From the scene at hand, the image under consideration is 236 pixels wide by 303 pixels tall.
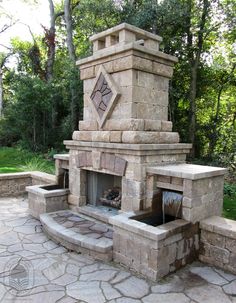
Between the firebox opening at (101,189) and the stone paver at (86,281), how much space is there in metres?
0.94

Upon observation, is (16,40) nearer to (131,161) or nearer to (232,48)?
(232,48)

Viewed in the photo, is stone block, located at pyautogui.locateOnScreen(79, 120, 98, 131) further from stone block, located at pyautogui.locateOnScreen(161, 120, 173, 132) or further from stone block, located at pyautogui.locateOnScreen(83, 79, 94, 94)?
stone block, located at pyautogui.locateOnScreen(161, 120, 173, 132)

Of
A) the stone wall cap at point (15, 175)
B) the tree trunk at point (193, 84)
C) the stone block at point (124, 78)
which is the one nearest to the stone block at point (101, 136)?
the stone block at point (124, 78)

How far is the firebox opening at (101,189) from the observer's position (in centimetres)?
495

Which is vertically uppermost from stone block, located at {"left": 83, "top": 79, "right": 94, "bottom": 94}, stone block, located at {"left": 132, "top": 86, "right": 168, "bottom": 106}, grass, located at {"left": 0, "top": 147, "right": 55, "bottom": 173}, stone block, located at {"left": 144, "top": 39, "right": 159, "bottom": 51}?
stone block, located at {"left": 144, "top": 39, "right": 159, "bottom": 51}

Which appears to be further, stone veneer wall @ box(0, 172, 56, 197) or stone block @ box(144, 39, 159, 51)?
stone veneer wall @ box(0, 172, 56, 197)

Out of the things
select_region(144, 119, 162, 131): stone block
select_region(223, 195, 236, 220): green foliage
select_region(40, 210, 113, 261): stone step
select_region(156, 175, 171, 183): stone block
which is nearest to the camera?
select_region(40, 210, 113, 261): stone step

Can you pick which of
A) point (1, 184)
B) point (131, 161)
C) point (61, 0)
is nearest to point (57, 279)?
point (131, 161)

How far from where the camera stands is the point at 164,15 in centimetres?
881

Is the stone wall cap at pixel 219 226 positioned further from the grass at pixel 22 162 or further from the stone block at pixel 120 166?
the grass at pixel 22 162

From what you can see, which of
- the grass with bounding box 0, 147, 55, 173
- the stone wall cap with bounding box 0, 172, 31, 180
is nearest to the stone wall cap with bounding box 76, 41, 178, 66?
the stone wall cap with bounding box 0, 172, 31, 180

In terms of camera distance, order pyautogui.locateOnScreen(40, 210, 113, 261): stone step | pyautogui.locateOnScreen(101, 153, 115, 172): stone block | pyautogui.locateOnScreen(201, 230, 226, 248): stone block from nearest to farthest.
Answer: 1. pyautogui.locateOnScreen(201, 230, 226, 248): stone block
2. pyautogui.locateOnScreen(40, 210, 113, 261): stone step
3. pyautogui.locateOnScreen(101, 153, 115, 172): stone block

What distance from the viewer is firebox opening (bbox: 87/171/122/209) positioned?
495 cm

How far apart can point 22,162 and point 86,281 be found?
7.45 meters
